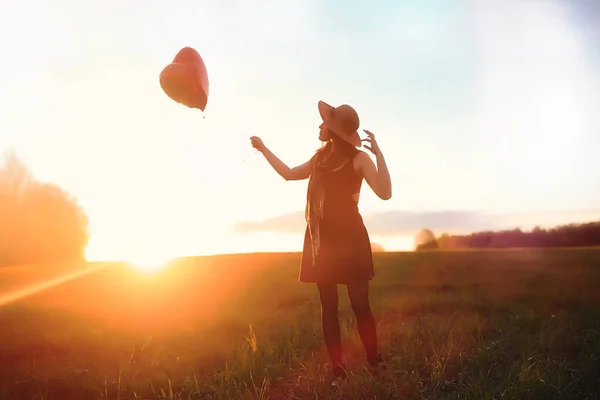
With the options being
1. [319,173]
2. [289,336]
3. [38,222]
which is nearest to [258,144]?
[319,173]

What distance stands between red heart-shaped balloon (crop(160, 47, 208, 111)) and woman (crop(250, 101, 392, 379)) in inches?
53.6

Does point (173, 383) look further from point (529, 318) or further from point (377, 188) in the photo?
point (529, 318)

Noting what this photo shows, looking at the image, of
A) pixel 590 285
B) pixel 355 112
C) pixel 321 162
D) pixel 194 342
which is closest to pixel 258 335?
pixel 194 342

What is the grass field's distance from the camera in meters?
5.40

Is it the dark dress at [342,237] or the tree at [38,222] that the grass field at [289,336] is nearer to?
the dark dress at [342,237]

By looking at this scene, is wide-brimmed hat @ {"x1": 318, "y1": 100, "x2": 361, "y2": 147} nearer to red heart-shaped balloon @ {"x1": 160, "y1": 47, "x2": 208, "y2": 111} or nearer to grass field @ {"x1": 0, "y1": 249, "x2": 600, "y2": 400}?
red heart-shaped balloon @ {"x1": 160, "y1": 47, "x2": 208, "y2": 111}

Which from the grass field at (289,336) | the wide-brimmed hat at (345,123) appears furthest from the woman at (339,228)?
the grass field at (289,336)

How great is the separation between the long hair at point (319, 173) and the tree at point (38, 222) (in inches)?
720

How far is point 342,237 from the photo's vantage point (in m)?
5.39

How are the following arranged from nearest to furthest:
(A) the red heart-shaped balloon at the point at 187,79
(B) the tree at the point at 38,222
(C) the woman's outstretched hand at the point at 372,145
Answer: (C) the woman's outstretched hand at the point at 372,145
(A) the red heart-shaped balloon at the point at 187,79
(B) the tree at the point at 38,222

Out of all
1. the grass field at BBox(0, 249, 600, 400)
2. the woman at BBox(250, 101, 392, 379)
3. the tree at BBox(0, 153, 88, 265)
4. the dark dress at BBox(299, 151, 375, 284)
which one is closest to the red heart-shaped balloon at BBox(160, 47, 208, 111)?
the woman at BBox(250, 101, 392, 379)

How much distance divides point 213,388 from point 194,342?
191 centimetres

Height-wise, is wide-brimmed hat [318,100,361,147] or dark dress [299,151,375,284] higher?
wide-brimmed hat [318,100,361,147]

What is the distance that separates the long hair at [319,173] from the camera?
5359 millimetres
